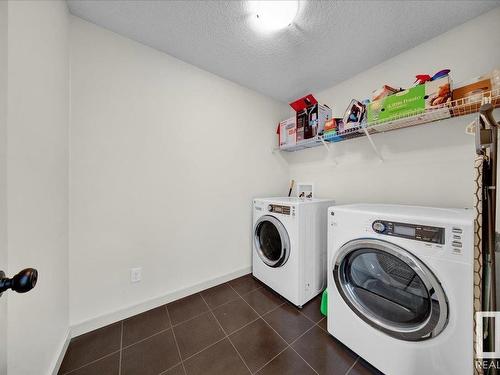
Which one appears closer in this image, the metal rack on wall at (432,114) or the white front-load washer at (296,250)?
the metal rack on wall at (432,114)

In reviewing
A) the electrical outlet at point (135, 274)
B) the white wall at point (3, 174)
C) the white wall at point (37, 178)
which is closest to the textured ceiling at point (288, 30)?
the white wall at point (37, 178)

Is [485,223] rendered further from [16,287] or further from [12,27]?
[12,27]

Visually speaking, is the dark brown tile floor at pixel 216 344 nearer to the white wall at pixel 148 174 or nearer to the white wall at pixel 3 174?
the white wall at pixel 148 174

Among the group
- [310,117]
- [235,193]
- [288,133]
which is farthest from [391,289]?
[288,133]

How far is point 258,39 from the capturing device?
1401 mm

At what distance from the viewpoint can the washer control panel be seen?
1572 millimetres

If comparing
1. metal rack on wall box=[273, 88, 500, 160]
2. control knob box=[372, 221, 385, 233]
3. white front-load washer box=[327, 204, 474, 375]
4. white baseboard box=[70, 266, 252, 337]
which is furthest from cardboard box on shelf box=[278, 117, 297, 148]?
white baseboard box=[70, 266, 252, 337]

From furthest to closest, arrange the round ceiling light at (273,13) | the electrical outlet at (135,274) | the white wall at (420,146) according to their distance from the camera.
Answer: the electrical outlet at (135,274), the white wall at (420,146), the round ceiling light at (273,13)

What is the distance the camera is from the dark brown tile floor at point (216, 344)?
103cm

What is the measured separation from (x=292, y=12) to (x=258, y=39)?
32 centimetres

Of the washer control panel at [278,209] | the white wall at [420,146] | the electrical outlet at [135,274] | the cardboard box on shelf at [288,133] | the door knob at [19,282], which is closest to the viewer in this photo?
the door knob at [19,282]

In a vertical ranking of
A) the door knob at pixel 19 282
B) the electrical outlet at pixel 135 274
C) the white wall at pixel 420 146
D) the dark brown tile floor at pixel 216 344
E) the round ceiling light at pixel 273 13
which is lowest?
the dark brown tile floor at pixel 216 344

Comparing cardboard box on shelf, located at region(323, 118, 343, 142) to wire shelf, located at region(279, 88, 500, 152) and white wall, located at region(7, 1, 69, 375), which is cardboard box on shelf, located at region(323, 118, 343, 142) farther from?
white wall, located at region(7, 1, 69, 375)

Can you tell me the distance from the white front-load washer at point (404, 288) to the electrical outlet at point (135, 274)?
4.78ft
